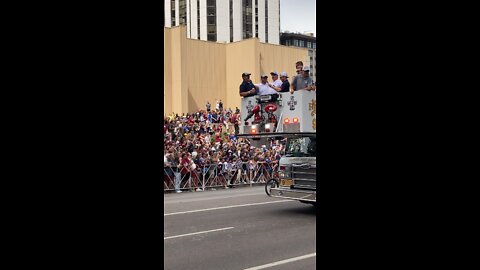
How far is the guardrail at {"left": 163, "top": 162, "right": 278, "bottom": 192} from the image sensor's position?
1744 centimetres

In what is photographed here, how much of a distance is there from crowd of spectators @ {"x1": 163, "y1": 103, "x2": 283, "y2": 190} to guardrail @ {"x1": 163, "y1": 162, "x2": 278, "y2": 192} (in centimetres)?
4

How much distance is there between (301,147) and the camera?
1200 cm

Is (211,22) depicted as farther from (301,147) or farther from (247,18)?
(301,147)

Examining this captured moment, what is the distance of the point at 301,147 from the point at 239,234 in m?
3.43

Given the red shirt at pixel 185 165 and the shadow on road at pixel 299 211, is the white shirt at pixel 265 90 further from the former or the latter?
the red shirt at pixel 185 165

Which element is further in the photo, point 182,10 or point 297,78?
point 182,10

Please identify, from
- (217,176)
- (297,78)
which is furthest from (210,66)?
(297,78)

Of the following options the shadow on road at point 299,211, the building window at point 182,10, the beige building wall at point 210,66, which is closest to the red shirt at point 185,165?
the shadow on road at point 299,211

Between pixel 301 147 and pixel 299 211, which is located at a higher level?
pixel 301 147

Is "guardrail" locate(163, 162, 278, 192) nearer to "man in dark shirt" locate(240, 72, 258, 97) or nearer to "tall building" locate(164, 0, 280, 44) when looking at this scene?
"man in dark shirt" locate(240, 72, 258, 97)
